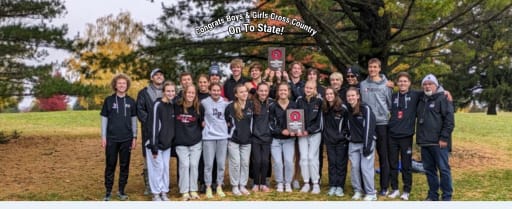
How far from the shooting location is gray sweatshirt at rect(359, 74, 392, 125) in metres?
6.45

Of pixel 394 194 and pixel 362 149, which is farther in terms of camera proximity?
pixel 394 194

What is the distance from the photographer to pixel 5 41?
10.7m

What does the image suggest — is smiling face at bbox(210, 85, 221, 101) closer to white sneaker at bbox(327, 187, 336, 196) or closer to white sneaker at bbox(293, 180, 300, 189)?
white sneaker at bbox(293, 180, 300, 189)

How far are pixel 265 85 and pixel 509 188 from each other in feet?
12.4

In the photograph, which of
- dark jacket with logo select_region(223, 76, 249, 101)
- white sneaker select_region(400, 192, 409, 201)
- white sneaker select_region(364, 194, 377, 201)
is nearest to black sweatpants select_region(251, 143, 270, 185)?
dark jacket with logo select_region(223, 76, 249, 101)

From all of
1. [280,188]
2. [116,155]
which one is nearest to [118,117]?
[116,155]

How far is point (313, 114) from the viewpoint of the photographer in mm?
6555

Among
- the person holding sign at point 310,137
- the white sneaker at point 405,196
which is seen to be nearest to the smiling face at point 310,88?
the person holding sign at point 310,137

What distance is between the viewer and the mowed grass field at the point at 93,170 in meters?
7.02

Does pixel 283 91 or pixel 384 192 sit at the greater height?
pixel 283 91

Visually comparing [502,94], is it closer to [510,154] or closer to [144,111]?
[510,154]

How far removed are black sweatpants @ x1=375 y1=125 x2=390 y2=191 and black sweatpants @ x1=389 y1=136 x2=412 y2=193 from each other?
6 cm

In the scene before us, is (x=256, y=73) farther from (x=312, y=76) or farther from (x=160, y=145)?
(x=160, y=145)

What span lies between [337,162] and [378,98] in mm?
882
